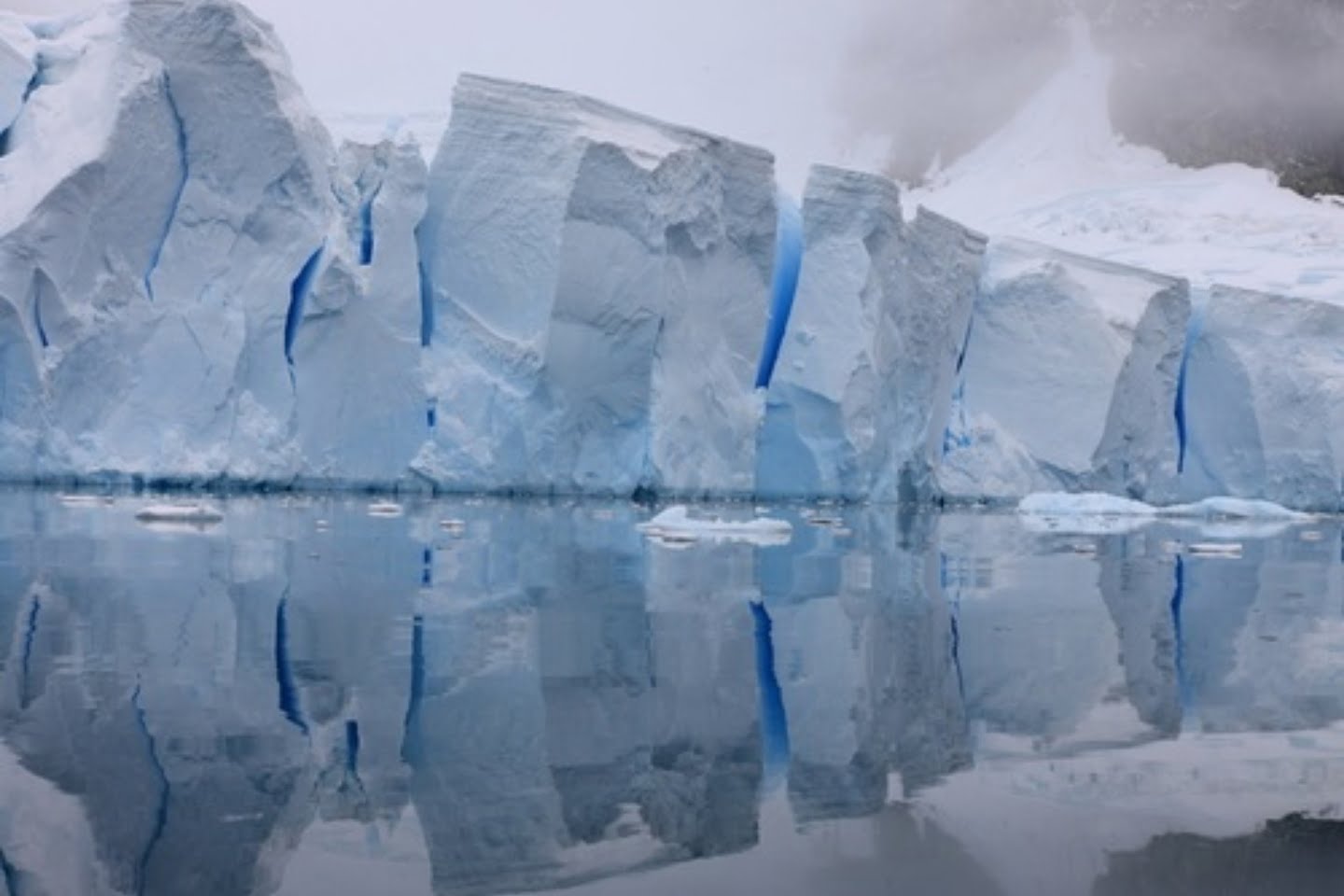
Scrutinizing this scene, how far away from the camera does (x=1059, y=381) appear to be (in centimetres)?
1541

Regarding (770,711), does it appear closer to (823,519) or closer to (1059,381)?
(823,519)

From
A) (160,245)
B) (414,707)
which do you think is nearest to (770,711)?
(414,707)

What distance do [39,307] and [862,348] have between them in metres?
7.04

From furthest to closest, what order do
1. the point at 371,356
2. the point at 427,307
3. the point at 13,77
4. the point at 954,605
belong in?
the point at 427,307
the point at 371,356
the point at 13,77
the point at 954,605

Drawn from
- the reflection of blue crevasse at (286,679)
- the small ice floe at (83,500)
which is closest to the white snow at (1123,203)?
the small ice floe at (83,500)

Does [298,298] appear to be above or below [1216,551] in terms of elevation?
above

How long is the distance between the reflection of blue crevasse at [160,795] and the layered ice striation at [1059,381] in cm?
1323

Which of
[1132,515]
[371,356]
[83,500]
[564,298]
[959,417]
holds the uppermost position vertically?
[564,298]

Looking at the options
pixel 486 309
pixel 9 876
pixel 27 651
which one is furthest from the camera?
pixel 486 309

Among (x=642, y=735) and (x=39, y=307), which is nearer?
(x=642, y=735)

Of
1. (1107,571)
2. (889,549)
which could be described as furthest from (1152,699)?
(889,549)

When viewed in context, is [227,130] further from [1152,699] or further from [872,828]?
[872,828]

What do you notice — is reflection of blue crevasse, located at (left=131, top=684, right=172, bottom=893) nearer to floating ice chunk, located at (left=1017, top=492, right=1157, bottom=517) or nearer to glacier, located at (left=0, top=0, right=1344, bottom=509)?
glacier, located at (left=0, top=0, right=1344, bottom=509)

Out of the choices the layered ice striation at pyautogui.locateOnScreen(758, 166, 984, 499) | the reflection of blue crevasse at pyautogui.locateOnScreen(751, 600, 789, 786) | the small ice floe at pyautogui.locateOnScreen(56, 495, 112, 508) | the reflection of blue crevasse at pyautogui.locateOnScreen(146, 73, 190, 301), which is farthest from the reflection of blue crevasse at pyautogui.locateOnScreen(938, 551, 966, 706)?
the reflection of blue crevasse at pyautogui.locateOnScreen(146, 73, 190, 301)
